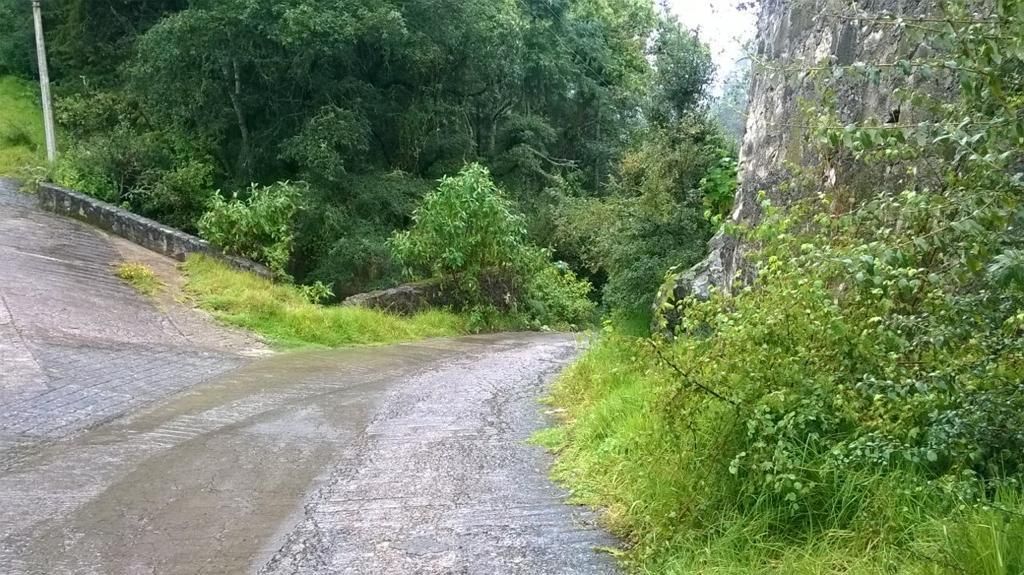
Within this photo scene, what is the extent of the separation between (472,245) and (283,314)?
16.5 feet

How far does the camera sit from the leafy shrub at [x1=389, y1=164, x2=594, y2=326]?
16141 mm

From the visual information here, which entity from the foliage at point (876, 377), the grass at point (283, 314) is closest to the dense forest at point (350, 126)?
the grass at point (283, 314)

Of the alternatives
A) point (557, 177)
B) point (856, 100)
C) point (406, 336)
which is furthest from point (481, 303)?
point (856, 100)

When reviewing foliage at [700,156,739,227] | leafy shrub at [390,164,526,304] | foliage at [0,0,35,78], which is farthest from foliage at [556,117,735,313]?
foliage at [0,0,35,78]

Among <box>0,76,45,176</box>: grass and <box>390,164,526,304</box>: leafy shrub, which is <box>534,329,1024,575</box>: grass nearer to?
<box>390,164,526,304</box>: leafy shrub

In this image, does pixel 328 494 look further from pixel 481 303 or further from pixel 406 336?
pixel 481 303

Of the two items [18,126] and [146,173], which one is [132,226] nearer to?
[146,173]

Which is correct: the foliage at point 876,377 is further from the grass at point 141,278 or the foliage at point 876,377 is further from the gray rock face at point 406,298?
the gray rock face at point 406,298

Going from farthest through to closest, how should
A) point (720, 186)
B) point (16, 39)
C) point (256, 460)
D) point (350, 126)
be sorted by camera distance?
1. point (16, 39)
2. point (350, 126)
3. point (720, 186)
4. point (256, 460)

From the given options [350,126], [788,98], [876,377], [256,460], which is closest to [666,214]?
[788,98]

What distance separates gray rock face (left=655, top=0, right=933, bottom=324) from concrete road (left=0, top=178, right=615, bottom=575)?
2.06m

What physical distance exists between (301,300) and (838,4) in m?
10.3

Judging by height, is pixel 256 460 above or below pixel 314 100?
below

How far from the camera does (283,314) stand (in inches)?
490
